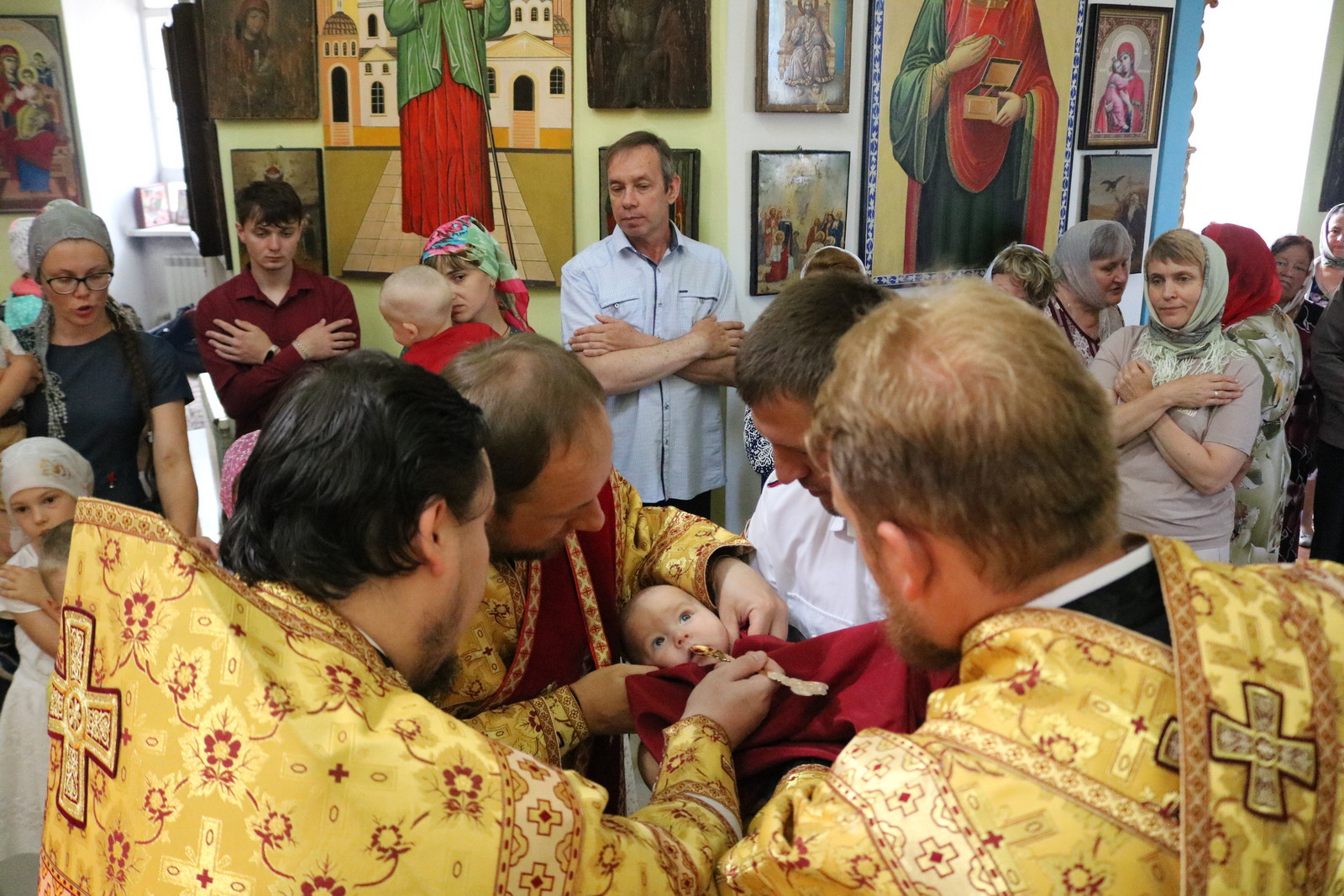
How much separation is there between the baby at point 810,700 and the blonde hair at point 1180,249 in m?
2.70

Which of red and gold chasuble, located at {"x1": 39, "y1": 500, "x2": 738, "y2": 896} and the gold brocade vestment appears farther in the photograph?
red and gold chasuble, located at {"x1": 39, "y1": 500, "x2": 738, "y2": 896}

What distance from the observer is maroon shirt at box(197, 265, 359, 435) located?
442 centimetres

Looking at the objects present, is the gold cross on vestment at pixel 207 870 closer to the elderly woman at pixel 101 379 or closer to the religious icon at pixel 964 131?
the elderly woman at pixel 101 379

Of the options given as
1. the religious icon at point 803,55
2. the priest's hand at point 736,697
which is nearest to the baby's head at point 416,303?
the religious icon at point 803,55

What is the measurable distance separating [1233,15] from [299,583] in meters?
11.0

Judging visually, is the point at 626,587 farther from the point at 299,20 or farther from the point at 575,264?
the point at 299,20

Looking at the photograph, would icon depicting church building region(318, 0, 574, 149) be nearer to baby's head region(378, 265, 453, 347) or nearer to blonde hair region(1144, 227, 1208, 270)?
baby's head region(378, 265, 453, 347)

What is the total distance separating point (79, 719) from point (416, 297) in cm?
264

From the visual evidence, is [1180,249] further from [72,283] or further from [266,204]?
[72,283]

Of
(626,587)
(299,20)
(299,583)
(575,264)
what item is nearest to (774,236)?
(575,264)

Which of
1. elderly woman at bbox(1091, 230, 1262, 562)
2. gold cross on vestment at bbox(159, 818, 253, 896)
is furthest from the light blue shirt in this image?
gold cross on vestment at bbox(159, 818, 253, 896)

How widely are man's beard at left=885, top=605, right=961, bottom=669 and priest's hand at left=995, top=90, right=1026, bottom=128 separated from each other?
523 centimetres

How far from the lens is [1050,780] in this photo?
115cm

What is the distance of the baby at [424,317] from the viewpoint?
156 inches
